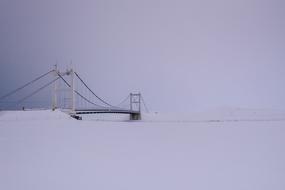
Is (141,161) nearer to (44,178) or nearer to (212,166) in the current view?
(212,166)

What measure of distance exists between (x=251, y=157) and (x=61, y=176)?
2281mm

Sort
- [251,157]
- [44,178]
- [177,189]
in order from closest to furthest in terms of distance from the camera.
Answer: [177,189], [44,178], [251,157]

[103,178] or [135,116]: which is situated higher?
[135,116]

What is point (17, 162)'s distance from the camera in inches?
131

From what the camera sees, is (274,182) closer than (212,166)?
Yes

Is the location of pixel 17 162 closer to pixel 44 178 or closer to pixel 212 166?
pixel 44 178

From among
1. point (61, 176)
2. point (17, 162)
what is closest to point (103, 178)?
point (61, 176)

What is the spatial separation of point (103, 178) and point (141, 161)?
0.97 meters

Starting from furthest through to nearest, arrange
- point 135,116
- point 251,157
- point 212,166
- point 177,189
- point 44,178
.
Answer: point 135,116, point 251,157, point 212,166, point 44,178, point 177,189

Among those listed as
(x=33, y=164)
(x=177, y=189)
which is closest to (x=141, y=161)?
(x=33, y=164)

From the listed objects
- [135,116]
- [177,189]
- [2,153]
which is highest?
[135,116]

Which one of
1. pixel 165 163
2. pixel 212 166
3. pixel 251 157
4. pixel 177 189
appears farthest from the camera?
pixel 251 157

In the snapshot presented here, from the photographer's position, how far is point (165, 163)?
340 centimetres

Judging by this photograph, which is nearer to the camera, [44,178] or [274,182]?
[274,182]
